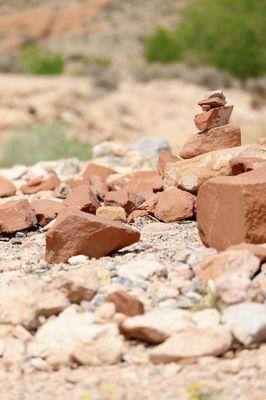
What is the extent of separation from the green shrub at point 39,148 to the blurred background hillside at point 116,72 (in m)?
0.02

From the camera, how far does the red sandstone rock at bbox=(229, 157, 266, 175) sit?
5.52 meters

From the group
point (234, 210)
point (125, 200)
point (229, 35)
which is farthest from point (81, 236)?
point (229, 35)

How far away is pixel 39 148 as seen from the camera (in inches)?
540

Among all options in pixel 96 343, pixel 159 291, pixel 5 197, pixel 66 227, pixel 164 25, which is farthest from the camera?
pixel 164 25

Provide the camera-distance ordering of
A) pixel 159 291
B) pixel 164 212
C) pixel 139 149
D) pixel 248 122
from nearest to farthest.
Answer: pixel 159 291 < pixel 164 212 < pixel 139 149 < pixel 248 122

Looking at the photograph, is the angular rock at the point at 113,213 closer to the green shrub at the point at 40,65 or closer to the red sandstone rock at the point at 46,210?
the red sandstone rock at the point at 46,210

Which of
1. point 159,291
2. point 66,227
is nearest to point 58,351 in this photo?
point 159,291

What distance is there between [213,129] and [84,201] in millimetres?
1061

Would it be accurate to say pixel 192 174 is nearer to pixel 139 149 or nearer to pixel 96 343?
pixel 96 343

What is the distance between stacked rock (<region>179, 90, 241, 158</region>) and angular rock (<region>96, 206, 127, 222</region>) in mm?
714

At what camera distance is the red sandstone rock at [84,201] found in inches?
241

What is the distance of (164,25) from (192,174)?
41.0 meters

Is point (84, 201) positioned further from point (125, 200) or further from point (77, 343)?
point (77, 343)

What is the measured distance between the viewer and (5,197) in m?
7.93
